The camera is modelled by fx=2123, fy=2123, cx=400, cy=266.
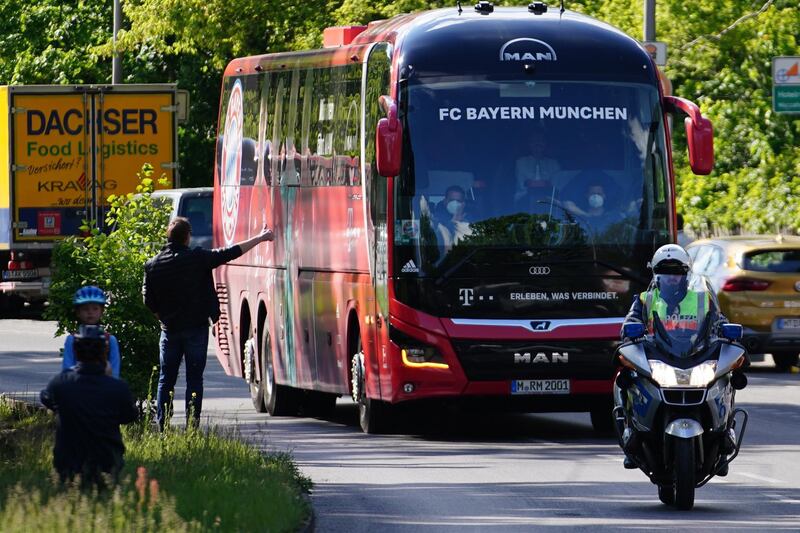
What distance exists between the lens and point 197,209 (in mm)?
30469

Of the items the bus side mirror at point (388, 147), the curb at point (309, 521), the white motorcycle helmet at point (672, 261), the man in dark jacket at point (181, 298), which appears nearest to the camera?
the curb at point (309, 521)

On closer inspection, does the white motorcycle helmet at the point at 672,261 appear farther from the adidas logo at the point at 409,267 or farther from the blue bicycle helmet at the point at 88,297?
the adidas logo at the point at 409,267

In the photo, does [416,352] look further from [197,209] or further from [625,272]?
[197,209]

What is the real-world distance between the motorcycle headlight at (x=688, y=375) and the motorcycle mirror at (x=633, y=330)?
0.82 feet

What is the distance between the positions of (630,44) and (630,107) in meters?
0.58

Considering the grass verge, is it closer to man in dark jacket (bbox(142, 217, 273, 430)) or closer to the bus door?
man in dark jacket (bbox(142, 217, 273, 430))

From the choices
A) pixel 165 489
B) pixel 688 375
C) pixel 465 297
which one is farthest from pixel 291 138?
pixel 165 489

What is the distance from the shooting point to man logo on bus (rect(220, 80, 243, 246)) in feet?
72.7

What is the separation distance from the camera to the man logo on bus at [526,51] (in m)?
17.2

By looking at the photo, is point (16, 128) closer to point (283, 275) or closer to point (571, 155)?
point (283, 275)

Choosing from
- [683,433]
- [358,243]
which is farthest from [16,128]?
[683,433]

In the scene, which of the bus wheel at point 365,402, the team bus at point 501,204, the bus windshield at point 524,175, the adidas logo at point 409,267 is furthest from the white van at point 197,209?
the adidas logo at point 409,267

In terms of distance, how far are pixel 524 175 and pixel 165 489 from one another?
616 centimetres

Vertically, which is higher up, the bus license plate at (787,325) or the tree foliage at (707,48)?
the tree foliage at (707,48)
